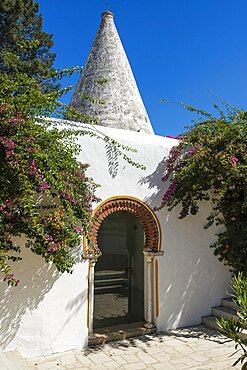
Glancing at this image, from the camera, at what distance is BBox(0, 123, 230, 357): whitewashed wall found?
16.0ft

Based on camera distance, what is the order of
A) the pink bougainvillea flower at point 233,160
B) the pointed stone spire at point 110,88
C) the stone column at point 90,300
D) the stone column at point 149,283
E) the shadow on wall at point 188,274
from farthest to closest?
the pointed stone spire at point 110,88, the shadow on wall at point 188,274, the stone column at point 149,283, the pink bougainvillea flower at point 233,160, the stone column at point 90,300

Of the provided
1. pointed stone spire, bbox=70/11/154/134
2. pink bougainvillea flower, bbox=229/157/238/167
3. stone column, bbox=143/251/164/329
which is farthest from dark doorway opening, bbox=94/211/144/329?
pink bougainvillea flower, bbox=229/157/238/167

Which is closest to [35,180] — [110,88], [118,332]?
[118,332]

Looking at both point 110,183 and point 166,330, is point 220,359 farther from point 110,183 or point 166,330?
point 110,183

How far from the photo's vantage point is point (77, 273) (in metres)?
5.32

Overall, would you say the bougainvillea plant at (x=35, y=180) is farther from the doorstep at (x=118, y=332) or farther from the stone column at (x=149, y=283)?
the doorstep at (x=118, y=332)

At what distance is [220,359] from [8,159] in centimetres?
452

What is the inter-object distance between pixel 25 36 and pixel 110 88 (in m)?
13.1

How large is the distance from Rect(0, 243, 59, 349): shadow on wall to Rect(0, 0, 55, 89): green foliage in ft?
43.7

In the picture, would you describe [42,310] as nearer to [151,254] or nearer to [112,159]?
[151,254]

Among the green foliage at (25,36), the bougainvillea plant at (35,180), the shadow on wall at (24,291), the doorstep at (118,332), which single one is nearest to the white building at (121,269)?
the shadow on wall at (24,291)

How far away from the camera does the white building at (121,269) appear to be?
16.3 feet

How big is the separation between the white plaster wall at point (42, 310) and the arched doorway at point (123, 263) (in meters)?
0.29

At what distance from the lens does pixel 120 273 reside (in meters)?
9.38
